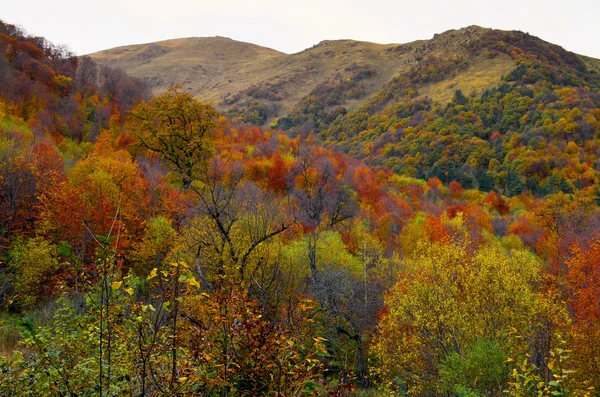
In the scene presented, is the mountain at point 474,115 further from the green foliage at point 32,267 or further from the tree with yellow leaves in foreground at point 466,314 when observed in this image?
the green foliage at point 32,267

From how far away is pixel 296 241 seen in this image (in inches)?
1265

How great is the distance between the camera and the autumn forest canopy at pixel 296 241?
19.6 ft

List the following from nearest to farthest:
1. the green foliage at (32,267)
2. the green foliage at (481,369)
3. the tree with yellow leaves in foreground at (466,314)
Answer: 1. the green foliage at (481,369)
2. the tree with yellow leaves in foreground at (466,314)
3. the green foliage at (32,267)

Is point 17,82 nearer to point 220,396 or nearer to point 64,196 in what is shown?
point 64,196

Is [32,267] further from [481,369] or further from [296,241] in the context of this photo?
[481,369]

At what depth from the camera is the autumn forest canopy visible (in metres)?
5.96

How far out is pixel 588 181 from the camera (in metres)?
72.3

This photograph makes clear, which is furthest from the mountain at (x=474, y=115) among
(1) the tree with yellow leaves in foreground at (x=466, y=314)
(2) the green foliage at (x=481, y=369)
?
(2) the green foliage at (x=481, y=369)

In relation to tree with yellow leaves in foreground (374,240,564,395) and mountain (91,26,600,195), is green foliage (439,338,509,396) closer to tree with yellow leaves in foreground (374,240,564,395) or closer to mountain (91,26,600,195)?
tree with yellow leaves in foreground (374,240,564,395)

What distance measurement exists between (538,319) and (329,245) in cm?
1718

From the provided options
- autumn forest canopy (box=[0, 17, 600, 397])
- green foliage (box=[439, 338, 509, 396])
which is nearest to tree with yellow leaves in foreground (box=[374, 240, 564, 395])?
autumn forest canopy (box=[0, 17, 600, 397])

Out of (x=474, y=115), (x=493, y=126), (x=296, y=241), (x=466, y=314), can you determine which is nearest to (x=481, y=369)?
(x=466, y=314)

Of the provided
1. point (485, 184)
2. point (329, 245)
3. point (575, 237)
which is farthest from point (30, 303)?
point (485, 184)

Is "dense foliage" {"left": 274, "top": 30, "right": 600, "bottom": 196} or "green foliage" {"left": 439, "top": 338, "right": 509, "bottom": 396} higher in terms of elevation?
"dense foliage" {"left": 274, "top": 30, "right": 600, "bottom": 196}
